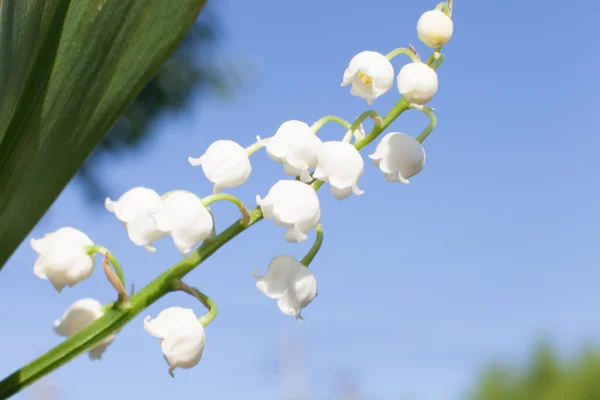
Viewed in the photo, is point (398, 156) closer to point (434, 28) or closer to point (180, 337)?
point (434, 28)

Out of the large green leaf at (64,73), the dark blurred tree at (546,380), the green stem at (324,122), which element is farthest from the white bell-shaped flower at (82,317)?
the dark blurred tree at (546,380)

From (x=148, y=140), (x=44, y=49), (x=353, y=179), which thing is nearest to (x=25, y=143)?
(x=44, y=49)

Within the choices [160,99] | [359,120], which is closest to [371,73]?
[359,120]

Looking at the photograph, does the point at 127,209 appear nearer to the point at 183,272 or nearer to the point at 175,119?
the point at 183,272

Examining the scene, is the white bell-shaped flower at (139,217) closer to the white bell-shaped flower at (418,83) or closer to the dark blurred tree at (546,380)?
the white bell-shaped flower at (418,83)

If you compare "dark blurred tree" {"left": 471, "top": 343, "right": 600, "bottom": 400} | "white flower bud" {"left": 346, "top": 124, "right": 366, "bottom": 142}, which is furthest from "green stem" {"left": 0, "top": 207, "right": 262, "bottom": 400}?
"dark blurred tree" {"left": 471, "top": 343, "right": 600, "bottom": 400}
